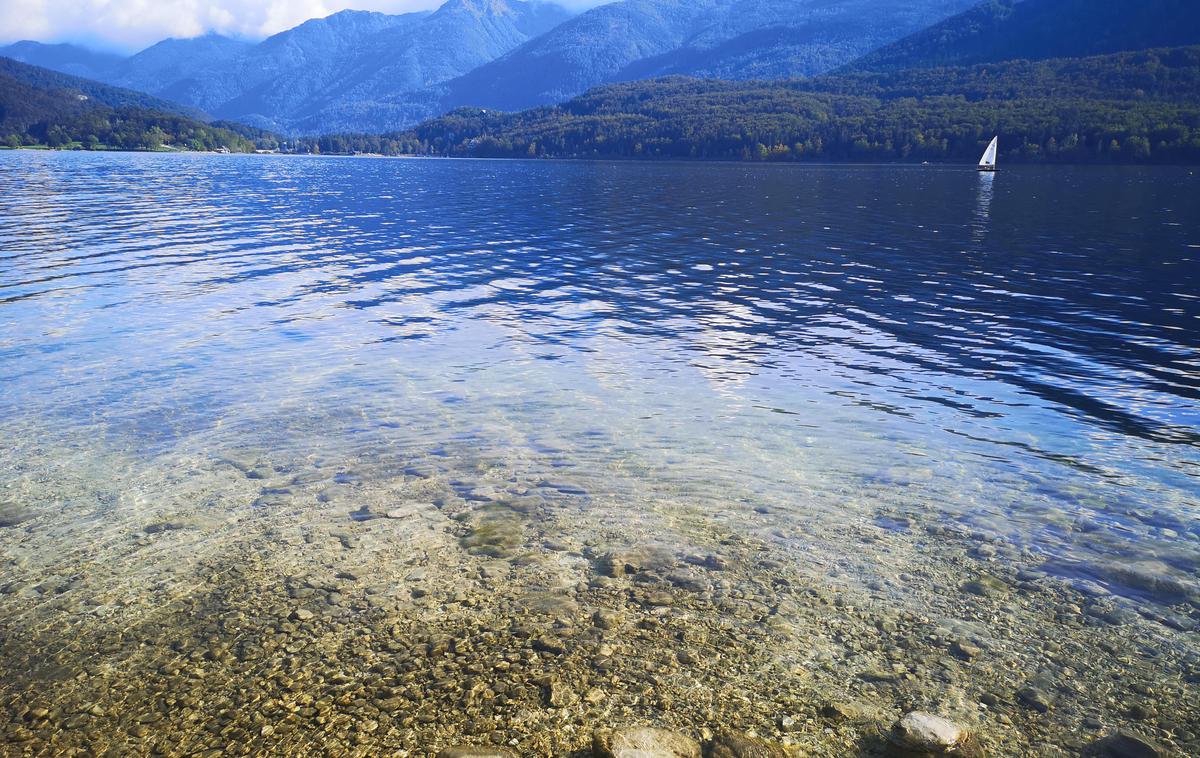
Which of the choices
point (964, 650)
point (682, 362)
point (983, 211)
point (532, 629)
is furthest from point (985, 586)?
point (983, 211)

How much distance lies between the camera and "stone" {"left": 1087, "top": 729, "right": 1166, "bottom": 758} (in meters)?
6.74

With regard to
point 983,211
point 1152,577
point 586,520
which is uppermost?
point 983,211

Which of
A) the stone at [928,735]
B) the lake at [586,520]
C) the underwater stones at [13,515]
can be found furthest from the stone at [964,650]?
the underwater stones at [13,515]

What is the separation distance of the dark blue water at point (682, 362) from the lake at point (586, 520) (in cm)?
15

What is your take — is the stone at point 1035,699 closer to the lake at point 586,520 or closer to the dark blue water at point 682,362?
the lake at point 586,520

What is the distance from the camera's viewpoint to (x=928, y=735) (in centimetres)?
670

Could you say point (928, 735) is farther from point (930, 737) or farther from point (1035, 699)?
point (1035, 699)

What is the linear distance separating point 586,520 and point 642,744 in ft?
17.1

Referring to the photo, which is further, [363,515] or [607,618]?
[363,515]

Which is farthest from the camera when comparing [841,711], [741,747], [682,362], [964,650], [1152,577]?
[682,362]

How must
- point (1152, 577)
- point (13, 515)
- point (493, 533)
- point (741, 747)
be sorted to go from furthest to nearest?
1. point (13, 515)
2. point (493, 533)
3. point (1152, 577)
4. point (741, 747)

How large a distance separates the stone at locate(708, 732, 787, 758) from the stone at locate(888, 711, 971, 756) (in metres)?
1.14

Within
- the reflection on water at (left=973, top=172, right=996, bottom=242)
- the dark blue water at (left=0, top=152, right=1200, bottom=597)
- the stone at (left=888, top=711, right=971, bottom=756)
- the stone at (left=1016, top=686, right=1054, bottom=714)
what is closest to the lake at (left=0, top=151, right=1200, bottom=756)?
the stone at (left=1016, top=686, right=1054, bottom=714)

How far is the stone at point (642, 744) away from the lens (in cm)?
636
